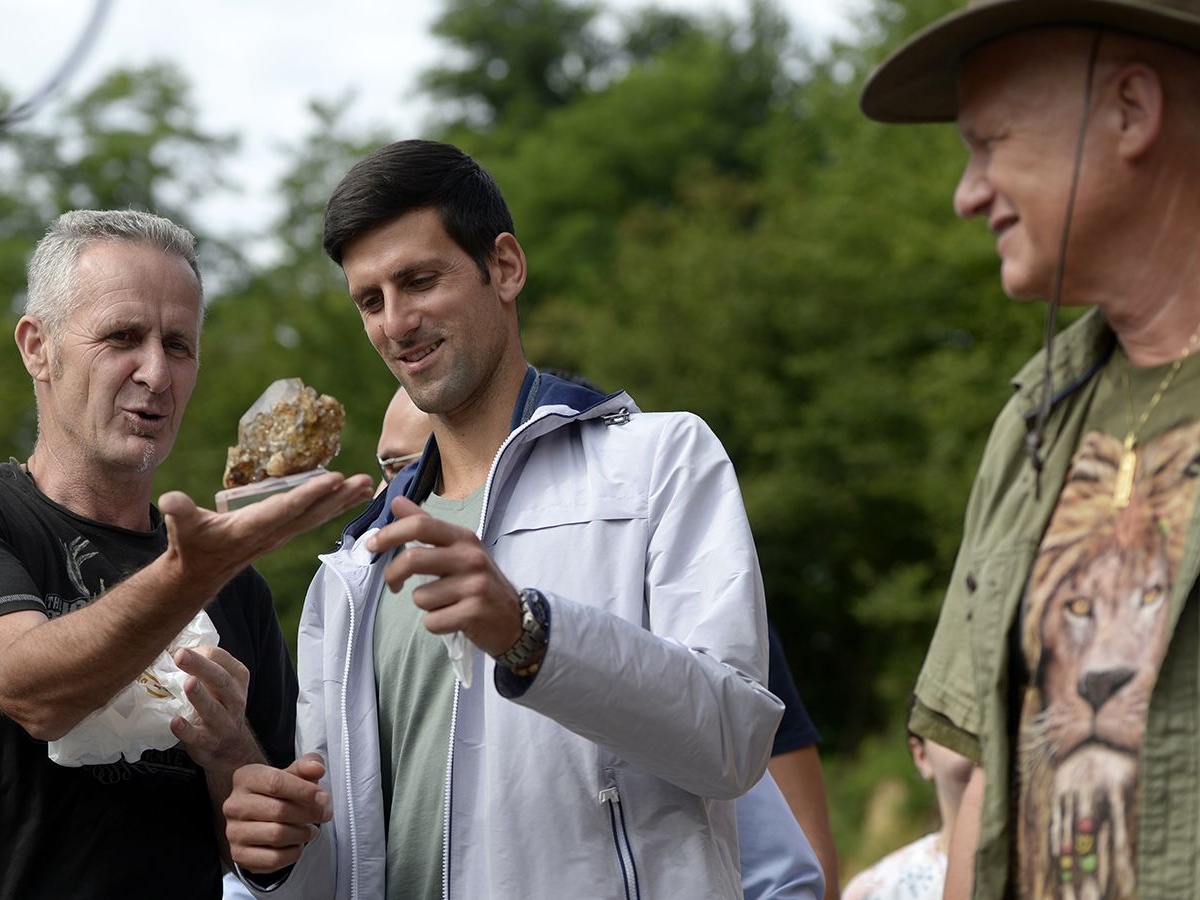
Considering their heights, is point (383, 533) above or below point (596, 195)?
below

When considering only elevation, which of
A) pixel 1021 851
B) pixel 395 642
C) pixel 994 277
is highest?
pixel 994 277

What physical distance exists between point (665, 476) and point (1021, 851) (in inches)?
46.2

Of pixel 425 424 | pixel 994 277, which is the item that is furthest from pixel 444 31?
pixel 425 424

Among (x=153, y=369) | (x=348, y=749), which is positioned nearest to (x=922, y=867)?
(x=348, y=749)

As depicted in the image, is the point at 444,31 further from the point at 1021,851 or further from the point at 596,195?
the point at 1021,851

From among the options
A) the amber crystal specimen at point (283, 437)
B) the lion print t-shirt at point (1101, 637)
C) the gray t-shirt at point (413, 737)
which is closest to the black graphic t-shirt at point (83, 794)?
the amber crystal specimen at point (283, 437)

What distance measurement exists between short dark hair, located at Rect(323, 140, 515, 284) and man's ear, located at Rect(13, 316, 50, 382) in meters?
0.75

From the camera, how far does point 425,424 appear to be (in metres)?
4.96

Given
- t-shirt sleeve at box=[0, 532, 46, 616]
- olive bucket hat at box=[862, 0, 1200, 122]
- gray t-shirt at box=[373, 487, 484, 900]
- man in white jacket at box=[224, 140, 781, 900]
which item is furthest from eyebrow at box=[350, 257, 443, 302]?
olive bucket hat at box=[862, 0, 1200, 122]

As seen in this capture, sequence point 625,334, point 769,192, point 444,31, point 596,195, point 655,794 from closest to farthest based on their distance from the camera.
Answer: point 655,794, point 625,334, point 769,192, point 596,195, point 444,31

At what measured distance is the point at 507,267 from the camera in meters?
3.90

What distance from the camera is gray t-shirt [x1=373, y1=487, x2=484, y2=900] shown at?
11.3ft

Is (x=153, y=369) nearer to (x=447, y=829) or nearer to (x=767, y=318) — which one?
(x=447, y=829)

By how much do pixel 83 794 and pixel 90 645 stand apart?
53cm
